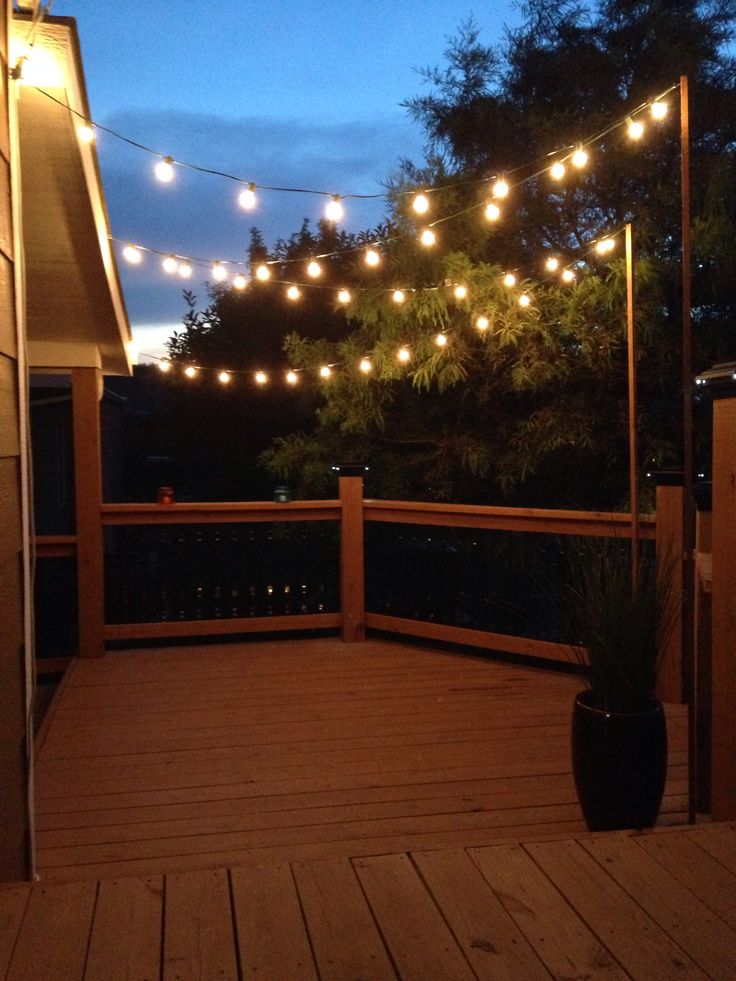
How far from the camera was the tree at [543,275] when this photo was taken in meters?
7.36

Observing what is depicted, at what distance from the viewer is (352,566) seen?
6.06 metres

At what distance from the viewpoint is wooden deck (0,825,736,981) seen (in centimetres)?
193

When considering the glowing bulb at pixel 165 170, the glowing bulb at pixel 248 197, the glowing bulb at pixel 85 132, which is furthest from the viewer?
the glowing bulb at pixel 248 197

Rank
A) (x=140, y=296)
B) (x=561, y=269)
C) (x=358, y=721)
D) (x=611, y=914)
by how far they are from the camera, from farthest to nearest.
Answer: (x=140, y=296)
(x=561, y=269)
(x=358, y=721)
(x=611, y=914)

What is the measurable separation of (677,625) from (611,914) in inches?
111

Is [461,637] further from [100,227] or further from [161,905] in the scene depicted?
[161,905]

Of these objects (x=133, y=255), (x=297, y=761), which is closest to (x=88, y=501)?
(x=133, y=255)

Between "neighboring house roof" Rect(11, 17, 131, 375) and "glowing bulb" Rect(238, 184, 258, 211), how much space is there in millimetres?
775

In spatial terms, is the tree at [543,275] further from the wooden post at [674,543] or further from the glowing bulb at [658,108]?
the glowing bulb at [658,108]

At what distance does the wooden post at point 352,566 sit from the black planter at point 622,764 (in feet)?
10.4

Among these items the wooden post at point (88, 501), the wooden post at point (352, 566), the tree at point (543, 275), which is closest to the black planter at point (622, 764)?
the wooden post at point (352, 566)

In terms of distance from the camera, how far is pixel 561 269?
746 cm

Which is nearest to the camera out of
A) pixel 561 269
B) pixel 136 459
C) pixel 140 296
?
pixel 561 269

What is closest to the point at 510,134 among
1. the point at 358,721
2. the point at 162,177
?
the point at 162,177
